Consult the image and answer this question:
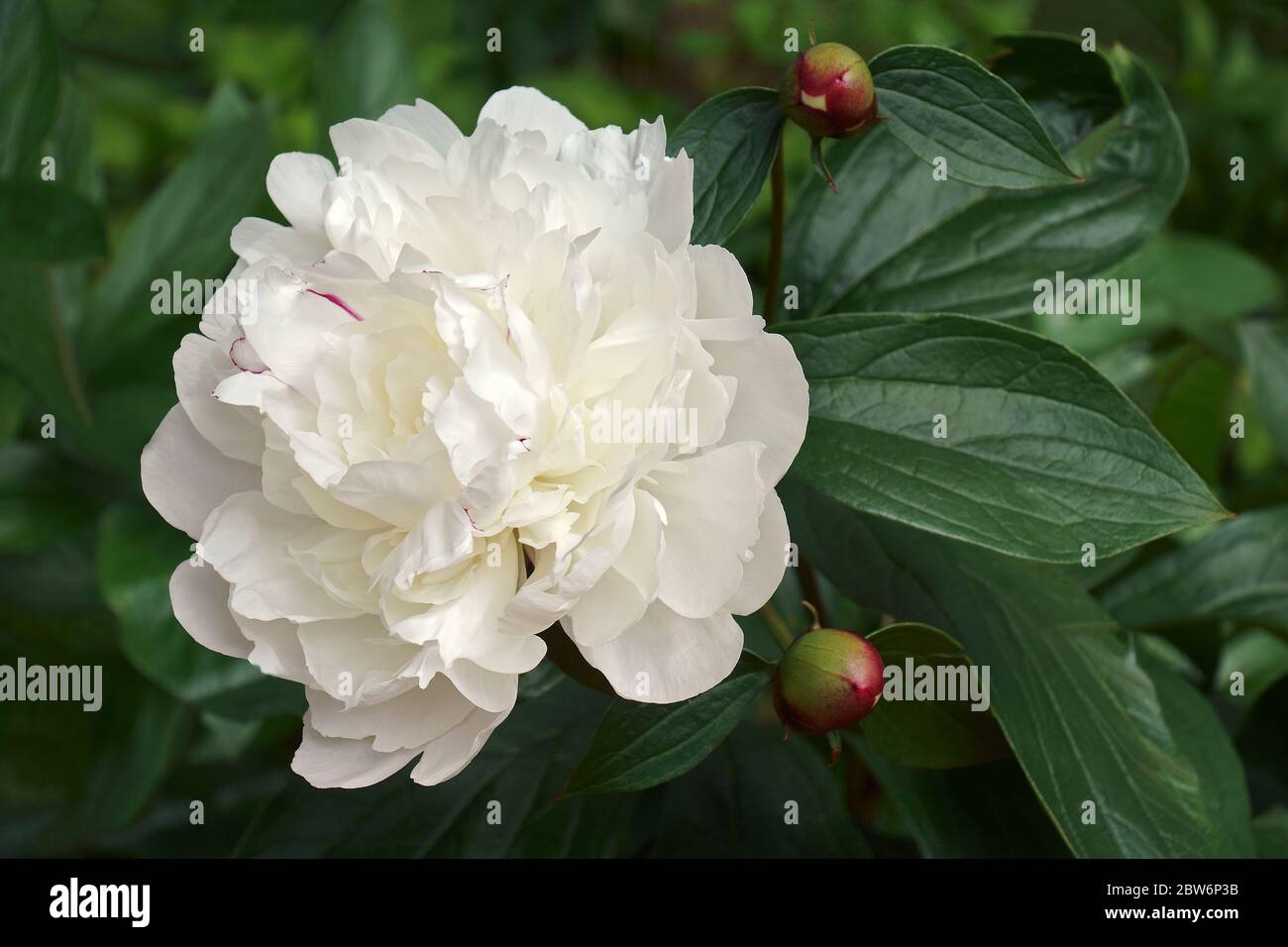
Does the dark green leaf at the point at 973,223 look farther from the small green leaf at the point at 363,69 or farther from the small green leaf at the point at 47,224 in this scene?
the small green leaf at the point at 47,224

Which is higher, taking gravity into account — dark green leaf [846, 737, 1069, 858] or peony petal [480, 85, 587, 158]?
peony petal [480, 85, 587, 158]

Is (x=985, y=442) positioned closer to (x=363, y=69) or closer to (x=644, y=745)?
(x=644, y=745)

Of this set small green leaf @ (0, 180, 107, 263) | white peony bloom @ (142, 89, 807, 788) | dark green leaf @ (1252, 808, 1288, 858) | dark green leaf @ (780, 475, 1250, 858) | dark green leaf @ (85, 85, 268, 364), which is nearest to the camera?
white peony bloom @ (142, 89, 807, 788)

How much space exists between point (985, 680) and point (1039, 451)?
103mm

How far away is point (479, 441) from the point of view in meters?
0.38

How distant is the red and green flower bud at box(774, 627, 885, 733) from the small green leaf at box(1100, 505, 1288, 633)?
0.30m

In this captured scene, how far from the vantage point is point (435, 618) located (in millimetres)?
395

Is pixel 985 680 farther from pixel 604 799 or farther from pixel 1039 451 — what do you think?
pixel 604 799

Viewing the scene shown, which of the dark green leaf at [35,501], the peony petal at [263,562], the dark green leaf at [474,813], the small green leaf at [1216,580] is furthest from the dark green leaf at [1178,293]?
the dark green leaf at [35,501]

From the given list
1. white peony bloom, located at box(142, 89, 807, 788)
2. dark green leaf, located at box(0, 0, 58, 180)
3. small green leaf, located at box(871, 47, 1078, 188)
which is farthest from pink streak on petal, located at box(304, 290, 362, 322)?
dark green leaf, located at box(0, 0, 58, 180)

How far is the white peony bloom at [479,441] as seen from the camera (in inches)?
15.2

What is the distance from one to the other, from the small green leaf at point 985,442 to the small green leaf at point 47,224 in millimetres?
455

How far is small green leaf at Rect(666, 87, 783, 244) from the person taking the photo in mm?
482
